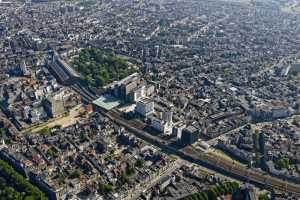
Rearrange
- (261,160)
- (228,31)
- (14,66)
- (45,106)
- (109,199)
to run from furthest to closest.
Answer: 1. (228,31)
2. (14,66)
3. (45,106)
4. (261,160)
5. (109,199)

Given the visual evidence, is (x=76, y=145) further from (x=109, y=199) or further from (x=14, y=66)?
(x=14, y=66)

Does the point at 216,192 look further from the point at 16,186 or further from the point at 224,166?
the point at 16,186

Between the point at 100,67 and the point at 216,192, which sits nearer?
the point at 216,192

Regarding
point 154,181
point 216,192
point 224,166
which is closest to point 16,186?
point 154,181

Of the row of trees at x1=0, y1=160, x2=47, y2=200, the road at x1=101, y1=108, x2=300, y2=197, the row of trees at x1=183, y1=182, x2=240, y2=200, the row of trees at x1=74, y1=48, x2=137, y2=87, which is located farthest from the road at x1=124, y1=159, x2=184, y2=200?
the row of trees at x1=74, y1=48, x2=137, y2=87

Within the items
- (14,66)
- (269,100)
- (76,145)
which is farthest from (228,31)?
(76,145)

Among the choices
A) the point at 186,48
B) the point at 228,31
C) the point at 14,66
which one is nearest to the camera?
the point at 14,66
